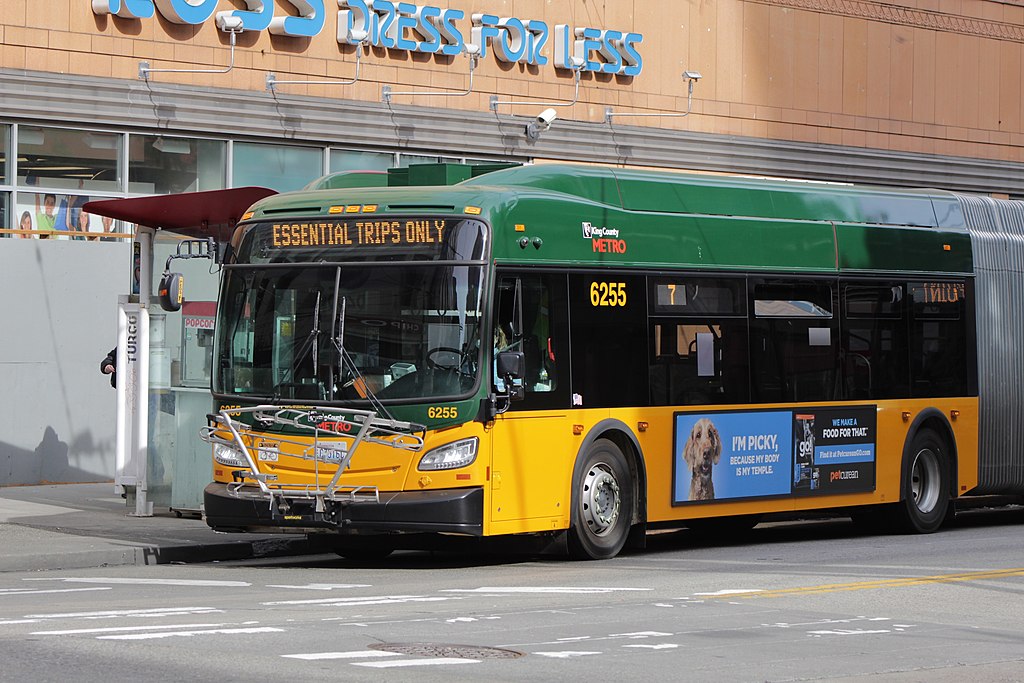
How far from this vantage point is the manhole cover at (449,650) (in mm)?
9117

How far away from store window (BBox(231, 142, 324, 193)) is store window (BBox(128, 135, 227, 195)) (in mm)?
275

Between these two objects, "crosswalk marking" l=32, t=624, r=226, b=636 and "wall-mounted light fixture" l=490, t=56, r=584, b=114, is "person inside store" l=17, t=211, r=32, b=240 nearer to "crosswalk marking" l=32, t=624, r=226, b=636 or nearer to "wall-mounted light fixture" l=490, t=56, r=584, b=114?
"wall-mounted light fixture" l=490, t=56, r=584, b=114

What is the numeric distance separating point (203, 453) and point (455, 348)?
16.8ft

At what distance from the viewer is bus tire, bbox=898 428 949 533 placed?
59.3 ft

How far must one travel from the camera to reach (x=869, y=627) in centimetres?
1074

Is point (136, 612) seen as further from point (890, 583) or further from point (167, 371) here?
point (167, 371)

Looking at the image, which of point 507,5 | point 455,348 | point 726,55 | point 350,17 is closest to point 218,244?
point 455,348

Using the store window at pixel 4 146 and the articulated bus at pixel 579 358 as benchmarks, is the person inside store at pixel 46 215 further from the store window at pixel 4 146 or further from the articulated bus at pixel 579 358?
the articulated bus at pixel 579 358

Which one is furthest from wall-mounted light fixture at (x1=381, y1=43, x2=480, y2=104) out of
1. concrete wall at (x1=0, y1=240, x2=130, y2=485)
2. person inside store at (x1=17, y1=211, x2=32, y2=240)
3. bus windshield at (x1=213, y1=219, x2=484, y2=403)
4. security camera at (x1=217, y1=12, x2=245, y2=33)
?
bus windshield at (x1=213, y1=219, x2=484, y2=403)

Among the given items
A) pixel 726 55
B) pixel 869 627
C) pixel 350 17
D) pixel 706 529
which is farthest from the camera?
pixel 726 55

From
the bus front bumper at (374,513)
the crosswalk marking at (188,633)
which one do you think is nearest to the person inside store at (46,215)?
the bus front bumper at (374,513)

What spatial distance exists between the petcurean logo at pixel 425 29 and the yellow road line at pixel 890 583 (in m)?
12.9

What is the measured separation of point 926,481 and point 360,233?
7.40 meters

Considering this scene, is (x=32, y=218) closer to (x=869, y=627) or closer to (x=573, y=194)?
(x=573, y=194)
